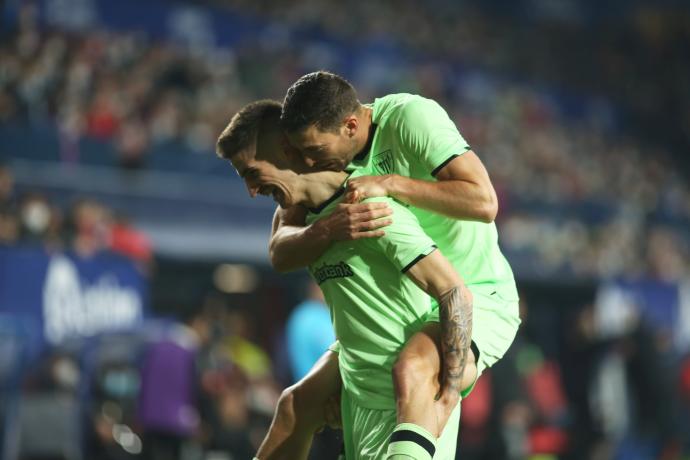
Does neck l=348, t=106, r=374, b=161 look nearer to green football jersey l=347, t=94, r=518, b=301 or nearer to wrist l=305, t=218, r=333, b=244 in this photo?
green football jersey l=347, t=94, r=518, b=301

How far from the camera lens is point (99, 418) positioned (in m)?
8.40

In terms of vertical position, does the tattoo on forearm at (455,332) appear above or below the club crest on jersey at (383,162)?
below

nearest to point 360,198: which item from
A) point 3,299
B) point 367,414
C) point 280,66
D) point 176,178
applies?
point 367,414

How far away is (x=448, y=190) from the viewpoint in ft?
12.6

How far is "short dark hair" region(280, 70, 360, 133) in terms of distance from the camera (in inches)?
149

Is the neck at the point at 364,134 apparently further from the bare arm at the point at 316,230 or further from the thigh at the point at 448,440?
the thigh at the point at 448,440

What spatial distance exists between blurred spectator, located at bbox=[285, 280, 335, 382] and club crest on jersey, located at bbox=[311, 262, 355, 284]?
3063 millimetres

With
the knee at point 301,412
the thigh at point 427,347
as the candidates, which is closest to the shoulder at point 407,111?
the thigh at point 427,347

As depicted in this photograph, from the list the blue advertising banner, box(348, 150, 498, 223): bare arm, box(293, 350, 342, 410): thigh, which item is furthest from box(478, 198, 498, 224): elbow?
the blue advertising banner

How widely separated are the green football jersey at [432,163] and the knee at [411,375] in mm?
545

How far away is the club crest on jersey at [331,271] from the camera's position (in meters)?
3.87

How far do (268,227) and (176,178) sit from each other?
1201 millimetres

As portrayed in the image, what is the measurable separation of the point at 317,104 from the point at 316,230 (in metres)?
0.47

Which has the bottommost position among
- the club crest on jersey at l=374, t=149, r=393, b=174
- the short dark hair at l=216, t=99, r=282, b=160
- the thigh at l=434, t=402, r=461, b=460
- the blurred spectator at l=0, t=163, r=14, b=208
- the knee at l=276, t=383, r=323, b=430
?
the knee at l=276, t=383, r=323, b=430
